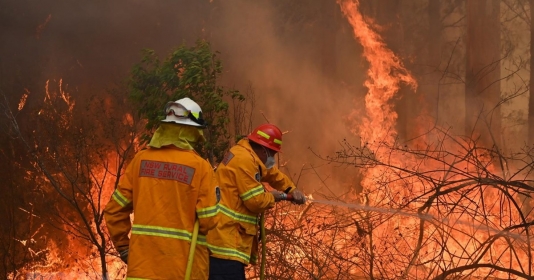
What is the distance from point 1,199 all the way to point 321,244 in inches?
359

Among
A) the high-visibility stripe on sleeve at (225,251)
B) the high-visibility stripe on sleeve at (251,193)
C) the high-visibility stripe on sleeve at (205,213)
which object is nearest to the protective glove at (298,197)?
the high-visibility stripe on sleeve at (251,193)

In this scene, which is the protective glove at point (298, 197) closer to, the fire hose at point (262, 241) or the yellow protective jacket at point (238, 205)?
the fire hose at point (262, 241)

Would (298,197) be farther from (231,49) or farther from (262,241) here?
(231,49)

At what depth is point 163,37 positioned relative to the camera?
15.8 meters

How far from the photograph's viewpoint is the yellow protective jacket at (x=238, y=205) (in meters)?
5.03

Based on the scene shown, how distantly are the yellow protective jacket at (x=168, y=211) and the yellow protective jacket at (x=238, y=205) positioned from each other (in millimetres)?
838

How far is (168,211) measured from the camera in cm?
413

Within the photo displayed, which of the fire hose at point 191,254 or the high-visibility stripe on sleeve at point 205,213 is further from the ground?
the high-visibility stripe on sleeve at point 205,213

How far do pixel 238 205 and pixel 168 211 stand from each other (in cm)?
108

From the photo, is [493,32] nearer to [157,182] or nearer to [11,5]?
[157,182]

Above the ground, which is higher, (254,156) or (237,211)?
(254,156)

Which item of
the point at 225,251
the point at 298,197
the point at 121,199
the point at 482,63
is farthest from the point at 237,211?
the point at 482,63

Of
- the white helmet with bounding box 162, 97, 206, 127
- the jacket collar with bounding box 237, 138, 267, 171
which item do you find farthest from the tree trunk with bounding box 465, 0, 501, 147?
the white helmet with bounding box 162, 97, 206, 127

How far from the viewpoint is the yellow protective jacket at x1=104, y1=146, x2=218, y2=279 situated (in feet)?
13.5
